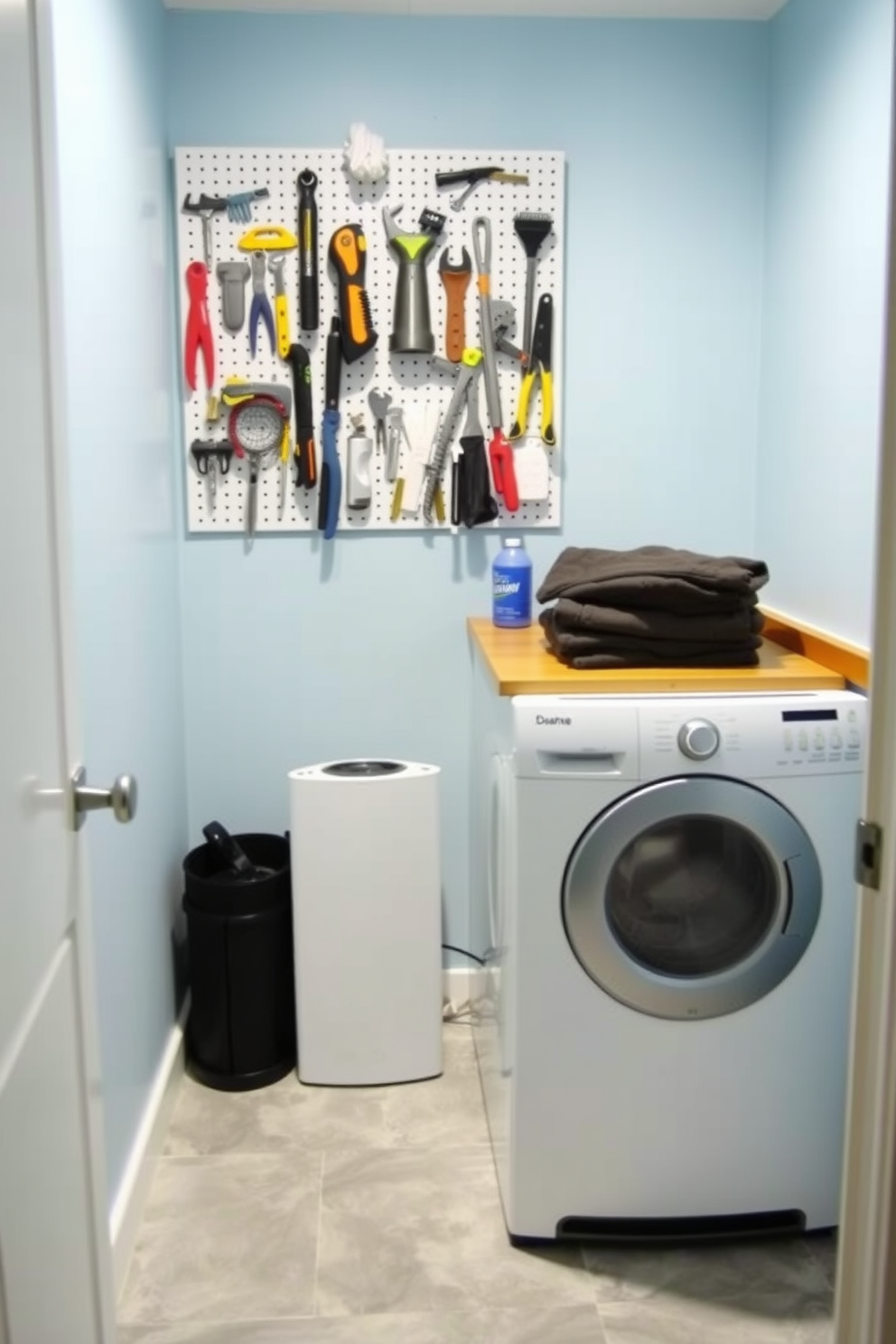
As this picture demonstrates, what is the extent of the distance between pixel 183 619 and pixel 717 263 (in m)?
1.45

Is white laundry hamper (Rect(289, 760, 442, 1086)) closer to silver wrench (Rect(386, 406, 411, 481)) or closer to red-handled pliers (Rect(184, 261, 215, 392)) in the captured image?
silver wrench (Rect(386, 406, 411, 481))

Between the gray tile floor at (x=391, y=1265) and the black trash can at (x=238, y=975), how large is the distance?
0.55 feet

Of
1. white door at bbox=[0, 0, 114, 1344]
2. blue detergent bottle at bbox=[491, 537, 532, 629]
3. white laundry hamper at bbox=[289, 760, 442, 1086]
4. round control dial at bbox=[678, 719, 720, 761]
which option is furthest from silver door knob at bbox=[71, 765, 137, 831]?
blue detergent bottle at bbox=[491, 537, 532, 629]

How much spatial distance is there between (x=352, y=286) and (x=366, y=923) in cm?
138

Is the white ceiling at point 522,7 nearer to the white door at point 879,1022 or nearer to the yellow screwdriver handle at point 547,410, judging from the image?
the yellow screwdriver handle at point 547,410

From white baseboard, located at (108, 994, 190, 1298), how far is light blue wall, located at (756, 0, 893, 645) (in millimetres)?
1591

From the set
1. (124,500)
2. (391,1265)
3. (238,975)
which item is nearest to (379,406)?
(124,500)

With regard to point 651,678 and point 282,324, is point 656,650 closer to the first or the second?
point 651,678

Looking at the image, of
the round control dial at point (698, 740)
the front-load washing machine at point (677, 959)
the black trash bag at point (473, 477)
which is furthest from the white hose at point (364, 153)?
the round control dial at point (698, 740)

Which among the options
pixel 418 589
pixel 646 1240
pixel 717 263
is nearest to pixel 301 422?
pixel 418 589

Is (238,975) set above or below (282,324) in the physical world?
below

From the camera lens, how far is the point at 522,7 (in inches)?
100

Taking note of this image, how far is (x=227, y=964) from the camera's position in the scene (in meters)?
2.55

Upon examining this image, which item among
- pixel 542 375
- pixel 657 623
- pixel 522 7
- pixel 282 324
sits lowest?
pixel 657 623
